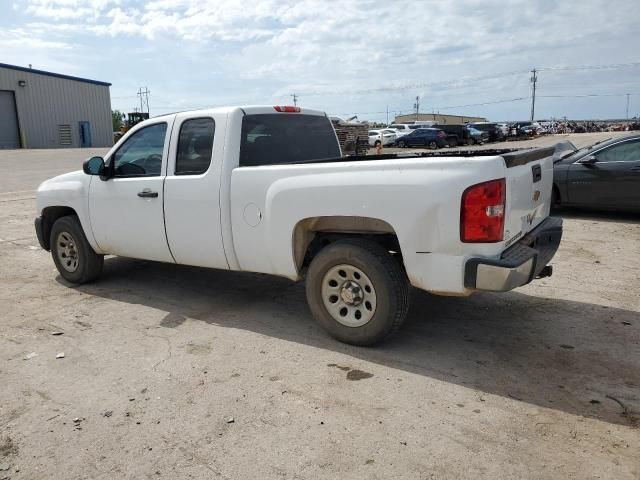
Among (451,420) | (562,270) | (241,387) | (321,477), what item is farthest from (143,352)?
(562,270)

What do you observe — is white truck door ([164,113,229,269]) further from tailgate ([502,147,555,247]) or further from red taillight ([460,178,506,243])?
tailgate ([502,147,555,247])

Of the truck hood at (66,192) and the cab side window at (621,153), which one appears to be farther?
the cab side window at (621,153)

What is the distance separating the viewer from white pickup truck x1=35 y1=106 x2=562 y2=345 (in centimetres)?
355

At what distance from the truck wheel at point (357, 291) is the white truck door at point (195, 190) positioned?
1004 millimetres

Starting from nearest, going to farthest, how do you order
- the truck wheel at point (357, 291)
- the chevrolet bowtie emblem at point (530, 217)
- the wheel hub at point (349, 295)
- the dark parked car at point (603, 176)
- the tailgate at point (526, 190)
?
the tailgate at point (526, 190) → the truck wheel at point (357, 291) → the wheel hub at point (349, 295) → the chevrolet bowtie emblem at point (530, 217) → the dark parked car at point (603, 176)

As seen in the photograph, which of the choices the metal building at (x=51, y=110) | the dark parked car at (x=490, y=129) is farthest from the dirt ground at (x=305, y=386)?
the dark parked car at (x=490, y=129)

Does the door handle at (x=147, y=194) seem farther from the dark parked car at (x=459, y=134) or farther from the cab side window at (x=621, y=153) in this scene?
the dark parked car at (x=459, y=134)

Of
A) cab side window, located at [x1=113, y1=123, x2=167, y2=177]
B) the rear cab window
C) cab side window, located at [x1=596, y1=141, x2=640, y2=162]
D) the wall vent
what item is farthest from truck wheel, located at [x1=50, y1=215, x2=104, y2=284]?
the wall vent

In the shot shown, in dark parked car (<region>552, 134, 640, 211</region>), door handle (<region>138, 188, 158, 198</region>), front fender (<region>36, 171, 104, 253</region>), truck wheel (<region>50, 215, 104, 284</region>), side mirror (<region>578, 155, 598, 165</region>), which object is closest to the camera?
door handle (<region>138, 188, 158, 198</region>)

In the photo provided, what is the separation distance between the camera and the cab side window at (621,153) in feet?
29.9

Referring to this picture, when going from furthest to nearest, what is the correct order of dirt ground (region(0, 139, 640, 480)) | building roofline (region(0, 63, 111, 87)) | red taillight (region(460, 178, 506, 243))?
building roofline (region(0, 63, 111, 87)), red taillight (region(460, 178, 506, 243)), dirt ground (region(0, 139, 640, 480))

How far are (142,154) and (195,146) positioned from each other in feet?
2.69

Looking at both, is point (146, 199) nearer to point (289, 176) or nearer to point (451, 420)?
point (289, 176)

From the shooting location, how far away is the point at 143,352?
424 centimetres
